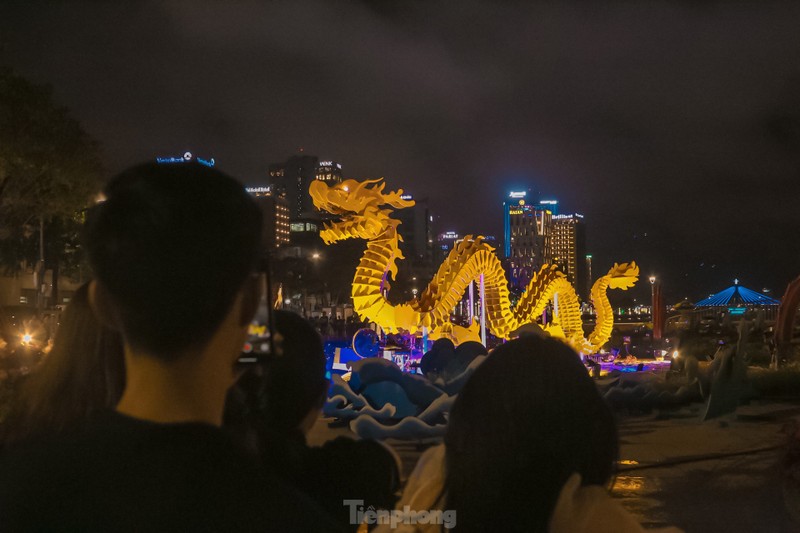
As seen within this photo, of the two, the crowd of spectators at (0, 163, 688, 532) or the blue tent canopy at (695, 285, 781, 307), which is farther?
the blue tent canopy at (695, 285, 781, 307)

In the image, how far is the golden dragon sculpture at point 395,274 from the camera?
14096 mm

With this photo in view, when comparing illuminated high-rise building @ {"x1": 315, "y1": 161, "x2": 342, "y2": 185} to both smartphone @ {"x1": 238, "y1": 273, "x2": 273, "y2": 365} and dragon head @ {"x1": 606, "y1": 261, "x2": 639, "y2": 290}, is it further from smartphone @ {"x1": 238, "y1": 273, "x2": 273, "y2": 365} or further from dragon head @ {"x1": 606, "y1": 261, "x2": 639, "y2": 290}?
smartphone @ {"x1": 238, "y1": 273, "x2": 273, "y2": 365}

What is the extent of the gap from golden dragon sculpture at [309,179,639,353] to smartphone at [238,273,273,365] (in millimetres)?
12230

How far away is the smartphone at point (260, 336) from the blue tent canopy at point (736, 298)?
44.5m

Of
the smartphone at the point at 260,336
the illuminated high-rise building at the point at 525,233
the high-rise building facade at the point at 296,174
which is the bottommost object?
the smartphone at the point at 260,336

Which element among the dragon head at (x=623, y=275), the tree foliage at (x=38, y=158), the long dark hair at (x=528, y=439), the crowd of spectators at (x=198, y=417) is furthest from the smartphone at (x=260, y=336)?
the dragon head at (x=623, y=275)

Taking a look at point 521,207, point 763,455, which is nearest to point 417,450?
point 763,455

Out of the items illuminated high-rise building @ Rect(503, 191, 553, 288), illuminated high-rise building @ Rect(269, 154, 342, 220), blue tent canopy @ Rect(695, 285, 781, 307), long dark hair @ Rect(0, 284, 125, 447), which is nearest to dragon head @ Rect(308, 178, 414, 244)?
long dark hair @ Rect(0, 284, 125, 447)

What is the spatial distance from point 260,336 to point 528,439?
1.98 ft

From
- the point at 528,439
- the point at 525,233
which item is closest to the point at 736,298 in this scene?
the point at 525,233

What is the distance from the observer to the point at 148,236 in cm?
117

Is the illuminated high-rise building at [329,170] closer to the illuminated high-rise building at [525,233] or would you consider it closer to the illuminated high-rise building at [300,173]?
the illuminated high-rise building at [300,173]

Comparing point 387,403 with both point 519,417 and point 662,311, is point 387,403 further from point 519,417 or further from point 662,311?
point 662,311

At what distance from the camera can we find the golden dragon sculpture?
14.1 meters
